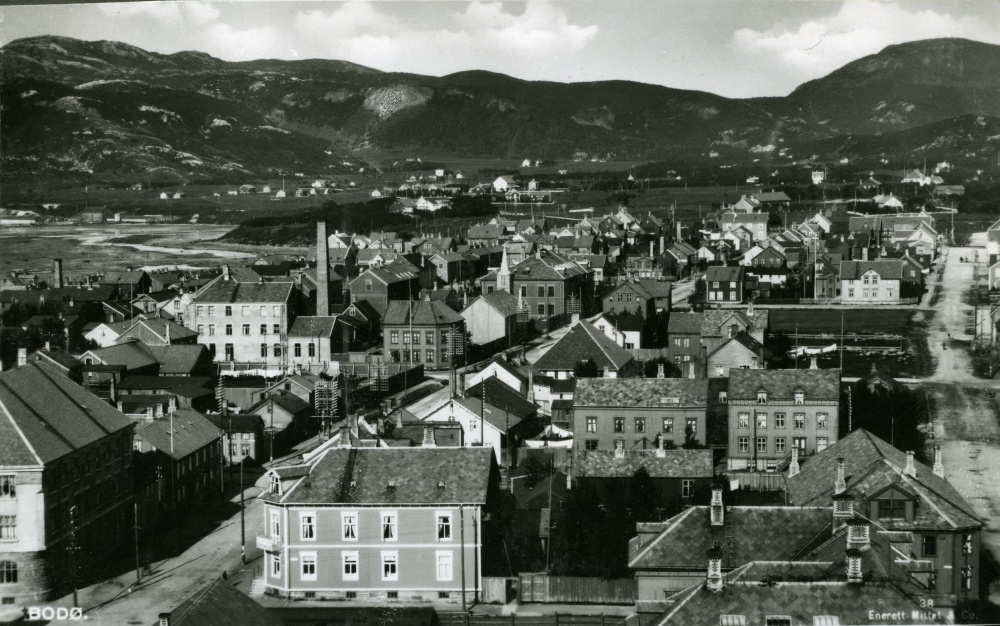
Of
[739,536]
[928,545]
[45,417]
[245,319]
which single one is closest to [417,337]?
[245,319]

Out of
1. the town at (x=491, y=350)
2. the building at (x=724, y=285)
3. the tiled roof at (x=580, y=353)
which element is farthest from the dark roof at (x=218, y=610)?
the building at (x=724, y=285)

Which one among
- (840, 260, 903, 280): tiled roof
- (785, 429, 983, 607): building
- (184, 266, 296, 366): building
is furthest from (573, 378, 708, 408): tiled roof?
(840, 260, 903, 280): tiled roof

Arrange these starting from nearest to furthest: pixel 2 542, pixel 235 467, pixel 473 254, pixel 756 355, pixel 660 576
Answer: pixel 660 576 < pixel 2 542 < pixel 235 467 < pixel 756 355 < pixel 473 254

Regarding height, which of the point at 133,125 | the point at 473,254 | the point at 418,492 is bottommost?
the point at 418,492

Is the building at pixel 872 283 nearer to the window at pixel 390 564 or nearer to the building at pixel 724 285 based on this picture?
the building at pixel 724 285

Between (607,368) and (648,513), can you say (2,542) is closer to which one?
(648,513)

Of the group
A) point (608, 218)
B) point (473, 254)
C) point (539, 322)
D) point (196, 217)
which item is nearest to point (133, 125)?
point (196, 217)
